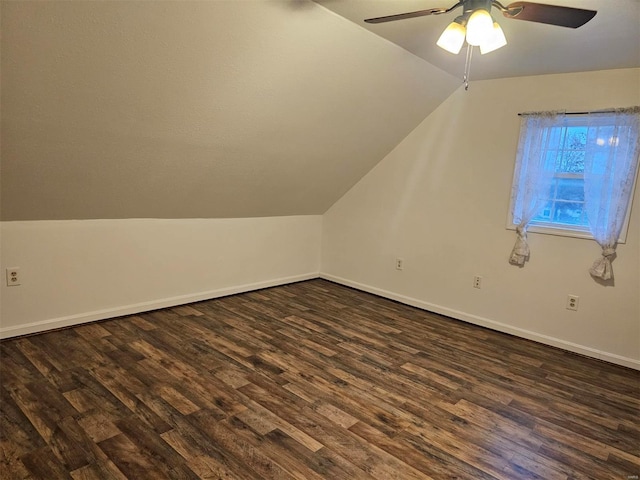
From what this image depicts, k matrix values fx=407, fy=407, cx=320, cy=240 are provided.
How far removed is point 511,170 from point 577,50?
3.52 ft

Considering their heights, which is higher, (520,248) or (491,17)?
(491,17)

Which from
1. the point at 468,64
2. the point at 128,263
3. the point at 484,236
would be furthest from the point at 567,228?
the point at 128,263

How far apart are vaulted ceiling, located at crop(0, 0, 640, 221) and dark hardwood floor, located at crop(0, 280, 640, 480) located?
1172 millimetres

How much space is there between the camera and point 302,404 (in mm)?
2324

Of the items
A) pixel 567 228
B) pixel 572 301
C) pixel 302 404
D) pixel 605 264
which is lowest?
pixel 302 404

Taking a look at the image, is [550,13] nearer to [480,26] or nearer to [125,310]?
[480,26]

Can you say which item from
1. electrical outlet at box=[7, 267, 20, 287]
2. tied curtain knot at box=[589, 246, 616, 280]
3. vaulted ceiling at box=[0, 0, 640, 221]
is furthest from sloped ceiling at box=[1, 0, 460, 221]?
tied curtain knot at box=[589, 246, 616, 280]

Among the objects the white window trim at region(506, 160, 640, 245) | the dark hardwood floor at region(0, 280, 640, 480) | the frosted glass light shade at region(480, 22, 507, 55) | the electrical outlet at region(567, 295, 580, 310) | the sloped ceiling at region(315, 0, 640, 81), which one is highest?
the sloped ceiling at region(315, 0, 640, 81)

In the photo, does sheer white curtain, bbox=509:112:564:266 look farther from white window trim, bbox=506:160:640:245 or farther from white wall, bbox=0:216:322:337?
white wall, bbox=0:216:322:337

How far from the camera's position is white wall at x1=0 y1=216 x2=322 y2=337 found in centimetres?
293

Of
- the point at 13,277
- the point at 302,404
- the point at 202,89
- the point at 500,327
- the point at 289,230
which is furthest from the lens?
the point at 289,230

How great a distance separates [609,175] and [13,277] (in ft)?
14.3

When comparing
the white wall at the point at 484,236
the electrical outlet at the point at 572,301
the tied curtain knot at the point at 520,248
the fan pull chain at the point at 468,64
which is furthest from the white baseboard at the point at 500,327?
the fan pull chain at the point at 468,64

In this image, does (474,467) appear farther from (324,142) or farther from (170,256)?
(170,256)
